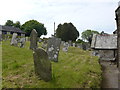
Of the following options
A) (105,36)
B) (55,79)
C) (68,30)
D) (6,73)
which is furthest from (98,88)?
(68,30)

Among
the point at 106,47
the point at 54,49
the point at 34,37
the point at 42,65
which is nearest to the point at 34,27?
the point at 106,47

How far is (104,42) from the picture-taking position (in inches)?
1053

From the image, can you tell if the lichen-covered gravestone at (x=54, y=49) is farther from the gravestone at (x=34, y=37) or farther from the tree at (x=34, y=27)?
the tree at (x=34, y=27)

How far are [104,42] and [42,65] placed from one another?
20989 mm

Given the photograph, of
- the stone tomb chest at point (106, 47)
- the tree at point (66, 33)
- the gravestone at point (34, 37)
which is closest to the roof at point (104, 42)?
the stone tomb chest at point (106, 47)

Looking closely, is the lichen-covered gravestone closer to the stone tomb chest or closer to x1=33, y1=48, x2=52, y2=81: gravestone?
x1=33, y1=48, x2=52, y2=81: gravestone

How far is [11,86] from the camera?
6.82 metres

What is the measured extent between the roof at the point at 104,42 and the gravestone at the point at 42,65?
19.7 metres

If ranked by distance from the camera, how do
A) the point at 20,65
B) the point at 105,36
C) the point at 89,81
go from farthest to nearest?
the point at 105,36
the point at 20,65
the point at 89,81

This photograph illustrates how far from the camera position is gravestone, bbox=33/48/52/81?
7.37m

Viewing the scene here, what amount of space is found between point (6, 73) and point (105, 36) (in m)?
22.6

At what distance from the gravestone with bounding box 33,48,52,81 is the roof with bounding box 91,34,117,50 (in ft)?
64.6

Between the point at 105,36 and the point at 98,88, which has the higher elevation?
the point at 105,36

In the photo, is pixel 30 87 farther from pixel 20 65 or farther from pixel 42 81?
pixel 20 65
